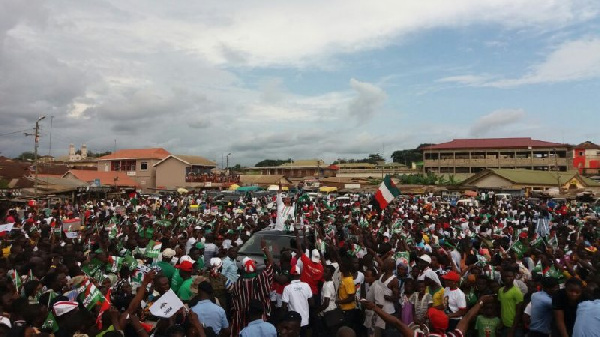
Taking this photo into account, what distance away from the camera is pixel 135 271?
7.80 metres

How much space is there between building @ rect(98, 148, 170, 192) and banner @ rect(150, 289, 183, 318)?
5499cm

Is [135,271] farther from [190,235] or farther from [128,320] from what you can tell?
[190,235]

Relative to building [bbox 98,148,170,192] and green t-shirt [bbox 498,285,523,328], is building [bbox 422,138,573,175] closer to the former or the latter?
building [bbox 98,148,170,192]

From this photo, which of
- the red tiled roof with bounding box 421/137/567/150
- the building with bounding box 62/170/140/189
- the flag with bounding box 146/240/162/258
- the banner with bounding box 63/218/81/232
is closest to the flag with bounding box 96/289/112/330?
the flag with bounding box 146/240/162/258

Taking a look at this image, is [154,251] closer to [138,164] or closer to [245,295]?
[245,295]

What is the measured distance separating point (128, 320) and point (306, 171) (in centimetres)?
7449

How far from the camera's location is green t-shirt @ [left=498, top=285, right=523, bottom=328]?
239 inches

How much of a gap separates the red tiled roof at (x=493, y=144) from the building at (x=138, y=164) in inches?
1437

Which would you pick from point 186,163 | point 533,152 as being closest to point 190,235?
point 186,163

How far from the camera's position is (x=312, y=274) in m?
7.29

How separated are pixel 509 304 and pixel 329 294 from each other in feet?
7.63

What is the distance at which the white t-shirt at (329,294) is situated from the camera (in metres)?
6.73

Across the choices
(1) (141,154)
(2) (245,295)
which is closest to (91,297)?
(2) (245,295)

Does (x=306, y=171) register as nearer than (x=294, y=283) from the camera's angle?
No
